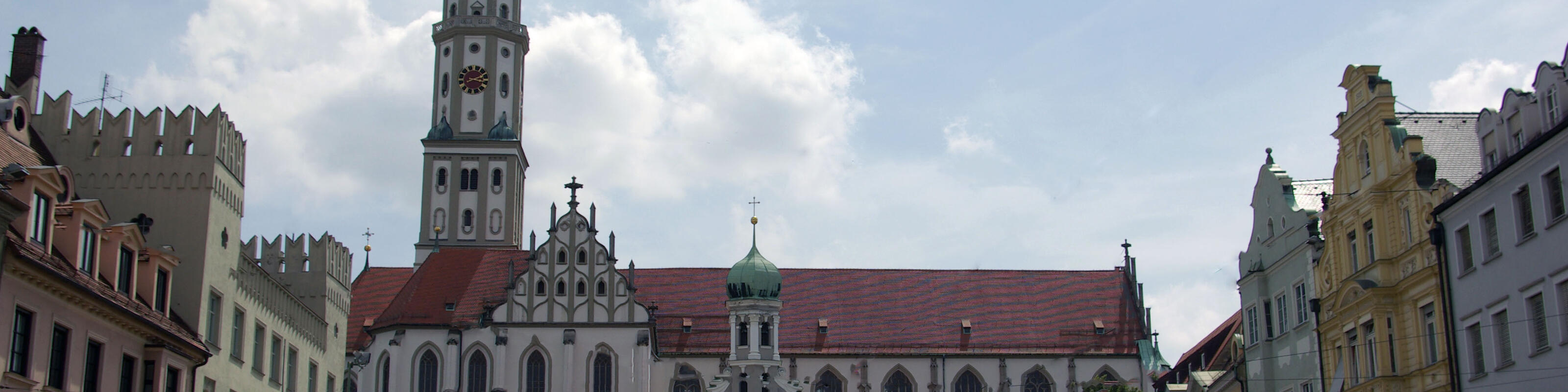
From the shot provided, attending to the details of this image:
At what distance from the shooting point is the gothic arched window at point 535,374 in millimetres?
69250

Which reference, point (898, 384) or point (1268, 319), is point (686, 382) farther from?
point (1268, 319)

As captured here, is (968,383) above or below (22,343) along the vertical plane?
above

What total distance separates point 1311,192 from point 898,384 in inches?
1344

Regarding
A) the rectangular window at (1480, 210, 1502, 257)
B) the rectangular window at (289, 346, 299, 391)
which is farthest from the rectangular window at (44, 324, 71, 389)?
the rectangular window at (1480, 210, 1502, 257)

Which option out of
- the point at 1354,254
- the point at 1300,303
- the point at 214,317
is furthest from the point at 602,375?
the point at 1354,254

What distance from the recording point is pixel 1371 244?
38.1 m

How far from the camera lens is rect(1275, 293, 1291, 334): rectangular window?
4350 centimetres

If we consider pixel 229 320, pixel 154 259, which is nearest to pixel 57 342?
pixel 154 259

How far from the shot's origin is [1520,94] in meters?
31.5

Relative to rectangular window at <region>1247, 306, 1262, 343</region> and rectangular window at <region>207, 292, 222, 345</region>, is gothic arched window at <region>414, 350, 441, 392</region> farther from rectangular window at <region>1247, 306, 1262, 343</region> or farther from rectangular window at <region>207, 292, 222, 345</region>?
rectangular window at <region>207, 292, 222, 345</region>

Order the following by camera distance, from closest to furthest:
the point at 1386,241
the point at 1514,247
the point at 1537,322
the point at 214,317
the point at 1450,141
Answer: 1. the point at 1537,322
2. the point at 1514,247
3. the point at 214,317
4. the point at 1450,141
5. the point at 1386,241

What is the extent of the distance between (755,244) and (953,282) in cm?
1095

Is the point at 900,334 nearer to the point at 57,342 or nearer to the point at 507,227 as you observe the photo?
the point at 507,227

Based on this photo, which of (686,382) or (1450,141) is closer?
(1450,141)
